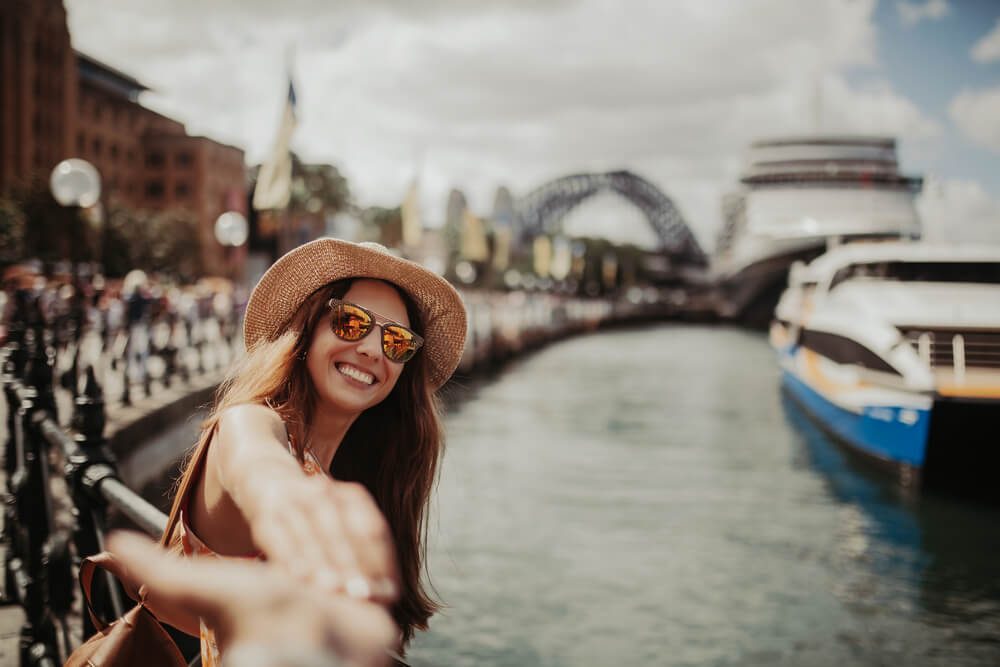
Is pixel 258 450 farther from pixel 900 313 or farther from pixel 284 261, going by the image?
pixel 900 313

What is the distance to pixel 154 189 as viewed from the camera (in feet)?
307

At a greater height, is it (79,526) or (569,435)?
(79,526)

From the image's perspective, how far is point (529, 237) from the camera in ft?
483

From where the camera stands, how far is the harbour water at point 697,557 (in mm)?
9180

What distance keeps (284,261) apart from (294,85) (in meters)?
23.3

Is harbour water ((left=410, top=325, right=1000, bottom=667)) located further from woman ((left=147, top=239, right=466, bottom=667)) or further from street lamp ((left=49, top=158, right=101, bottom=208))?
street lamp ((left=49, top=158, right=101, bottom=208))

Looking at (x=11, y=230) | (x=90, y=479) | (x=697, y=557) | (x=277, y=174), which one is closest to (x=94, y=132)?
(x=11, y=230)

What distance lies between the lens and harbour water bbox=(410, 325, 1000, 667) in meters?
9.18

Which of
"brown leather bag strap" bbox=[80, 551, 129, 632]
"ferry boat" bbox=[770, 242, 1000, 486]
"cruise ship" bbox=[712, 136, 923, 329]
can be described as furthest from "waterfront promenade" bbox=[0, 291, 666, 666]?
"cruise ship" bbox=[712, 136, 923, 329]

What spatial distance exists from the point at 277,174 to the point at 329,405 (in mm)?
21401

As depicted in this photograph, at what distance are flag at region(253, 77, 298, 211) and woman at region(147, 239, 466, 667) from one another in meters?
20.7

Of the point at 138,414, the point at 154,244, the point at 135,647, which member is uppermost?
the point at 154,244

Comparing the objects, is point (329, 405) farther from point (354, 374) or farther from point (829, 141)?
point (829, 141)

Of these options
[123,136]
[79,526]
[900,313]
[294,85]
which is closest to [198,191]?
[123,136]
